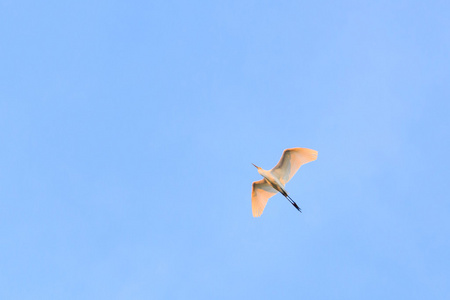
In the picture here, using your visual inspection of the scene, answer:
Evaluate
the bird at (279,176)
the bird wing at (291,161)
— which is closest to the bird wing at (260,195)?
Result: the bird at (279,176)

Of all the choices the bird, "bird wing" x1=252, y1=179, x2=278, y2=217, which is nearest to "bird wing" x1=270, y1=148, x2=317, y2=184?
the bird

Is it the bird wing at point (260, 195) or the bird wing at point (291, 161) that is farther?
the bird wing at point (260, 195)

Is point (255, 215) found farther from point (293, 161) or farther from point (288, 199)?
point (293, 161)

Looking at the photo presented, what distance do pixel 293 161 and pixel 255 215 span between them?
225 inches

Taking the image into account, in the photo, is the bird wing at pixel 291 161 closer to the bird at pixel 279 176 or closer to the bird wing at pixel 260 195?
the bird at pixel 279 176

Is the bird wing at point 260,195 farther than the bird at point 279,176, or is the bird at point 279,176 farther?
the bird wing at point 260,195

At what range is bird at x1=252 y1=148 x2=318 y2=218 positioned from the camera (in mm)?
41062

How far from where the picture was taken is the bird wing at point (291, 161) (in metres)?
40.8

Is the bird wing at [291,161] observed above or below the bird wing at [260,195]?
below

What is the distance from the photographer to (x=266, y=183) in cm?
4400

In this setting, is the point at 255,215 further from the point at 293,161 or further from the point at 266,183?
the point at 293,161

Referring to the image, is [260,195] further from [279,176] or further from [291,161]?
[291,161]

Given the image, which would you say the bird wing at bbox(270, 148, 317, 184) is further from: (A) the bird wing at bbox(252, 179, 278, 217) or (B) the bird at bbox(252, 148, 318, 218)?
(A) the bird wing at bbox(252, 179, 278, 217)

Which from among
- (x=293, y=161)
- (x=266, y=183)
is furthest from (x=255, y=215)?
(x=293, y=161)
